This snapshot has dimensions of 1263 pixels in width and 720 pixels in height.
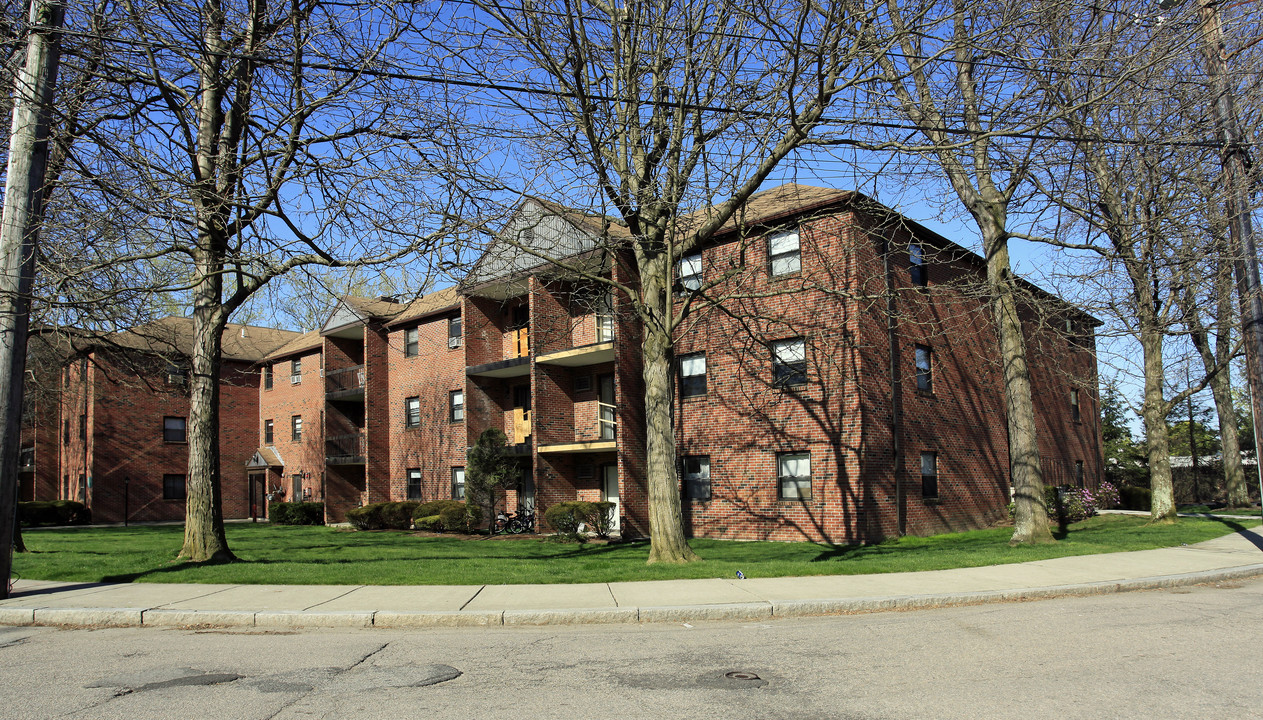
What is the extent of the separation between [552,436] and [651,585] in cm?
1326

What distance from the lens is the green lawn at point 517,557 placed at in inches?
450

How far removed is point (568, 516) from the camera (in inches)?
799

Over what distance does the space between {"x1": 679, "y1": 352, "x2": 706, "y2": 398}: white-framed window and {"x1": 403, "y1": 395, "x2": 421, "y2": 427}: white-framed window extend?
12.3 m

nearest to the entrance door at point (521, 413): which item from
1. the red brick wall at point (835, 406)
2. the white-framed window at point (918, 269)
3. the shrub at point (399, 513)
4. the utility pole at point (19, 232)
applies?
the shrub at point (399, 513)

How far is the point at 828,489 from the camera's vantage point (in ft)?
59.4

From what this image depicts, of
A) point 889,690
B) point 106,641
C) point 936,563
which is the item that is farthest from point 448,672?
point 936,563

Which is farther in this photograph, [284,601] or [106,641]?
[284,601]

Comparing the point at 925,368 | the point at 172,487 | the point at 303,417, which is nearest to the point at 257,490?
the point at 172,487

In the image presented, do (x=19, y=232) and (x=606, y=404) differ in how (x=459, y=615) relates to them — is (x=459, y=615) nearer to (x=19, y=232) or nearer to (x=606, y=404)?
(x=19, y=232)

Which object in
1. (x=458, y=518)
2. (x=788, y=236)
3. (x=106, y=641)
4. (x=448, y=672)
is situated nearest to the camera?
(x=448, y=672)

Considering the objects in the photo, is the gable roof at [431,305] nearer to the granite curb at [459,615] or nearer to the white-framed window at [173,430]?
the white-framed window at [173,430]

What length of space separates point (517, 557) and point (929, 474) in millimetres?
10842

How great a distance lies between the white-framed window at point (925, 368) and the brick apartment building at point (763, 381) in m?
0.06

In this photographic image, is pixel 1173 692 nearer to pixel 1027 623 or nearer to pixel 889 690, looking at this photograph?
pixel 889 690
